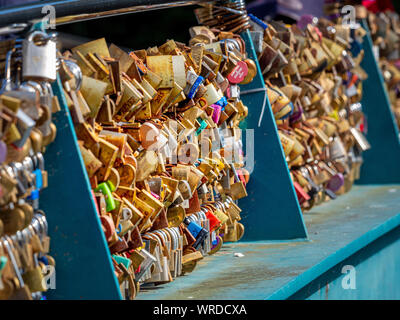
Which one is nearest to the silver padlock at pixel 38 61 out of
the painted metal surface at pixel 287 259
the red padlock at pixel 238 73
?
the painted metal surface at pixel 287 259

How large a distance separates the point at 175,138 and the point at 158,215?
0.29m

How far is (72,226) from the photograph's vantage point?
1.98 meters

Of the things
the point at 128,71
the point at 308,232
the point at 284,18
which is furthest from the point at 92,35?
the point at 128,71

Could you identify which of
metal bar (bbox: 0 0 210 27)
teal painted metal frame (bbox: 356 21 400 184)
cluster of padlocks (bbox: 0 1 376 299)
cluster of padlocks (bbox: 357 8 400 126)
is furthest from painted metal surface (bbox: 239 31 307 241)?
cluster of padlocks (bbox: 357 8 400 126)

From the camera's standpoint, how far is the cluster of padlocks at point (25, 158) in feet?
5.84

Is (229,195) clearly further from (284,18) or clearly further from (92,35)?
(92,35)

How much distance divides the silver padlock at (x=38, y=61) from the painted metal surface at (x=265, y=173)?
1.59 metres

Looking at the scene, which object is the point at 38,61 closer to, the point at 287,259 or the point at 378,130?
the point at 287,259

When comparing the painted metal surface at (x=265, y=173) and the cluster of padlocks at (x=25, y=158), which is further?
the painted metal surface at (x=265, y=173)

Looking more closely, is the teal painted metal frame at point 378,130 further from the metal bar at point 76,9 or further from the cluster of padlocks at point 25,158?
the cluster of padlocks at point 25,158

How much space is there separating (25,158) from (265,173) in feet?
Answer: 5.58

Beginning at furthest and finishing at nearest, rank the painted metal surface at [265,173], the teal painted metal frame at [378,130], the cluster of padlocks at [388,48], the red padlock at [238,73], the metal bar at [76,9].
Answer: the cluster of padlocks at [388,48] → the teal painted metal frame at [378,130] → the painted metal surface at [265,173] → the red padlock at [238,73] → the metal bar at [76,9]

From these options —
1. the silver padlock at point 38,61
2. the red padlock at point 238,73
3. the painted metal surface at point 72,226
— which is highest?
the silver padlock at point 38,61

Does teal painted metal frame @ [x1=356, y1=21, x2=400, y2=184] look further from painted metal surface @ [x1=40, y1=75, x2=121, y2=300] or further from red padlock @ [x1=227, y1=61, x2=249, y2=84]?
painted metal surface @ [x1=40, y1=75, x2=121, y2=300]
